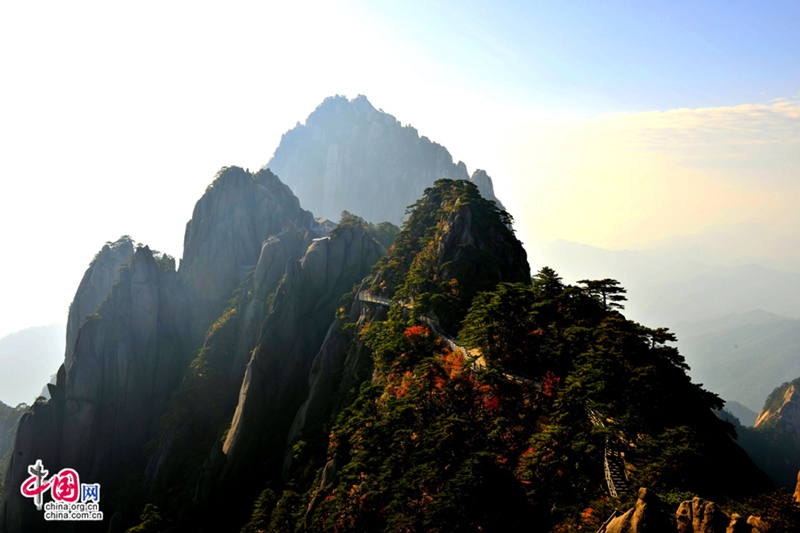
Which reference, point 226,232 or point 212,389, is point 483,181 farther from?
point 212,389

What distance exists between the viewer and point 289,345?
179ft

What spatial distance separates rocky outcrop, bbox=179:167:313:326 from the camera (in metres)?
77.2

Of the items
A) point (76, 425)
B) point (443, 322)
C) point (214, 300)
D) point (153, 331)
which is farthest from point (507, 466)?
point (214, 300)

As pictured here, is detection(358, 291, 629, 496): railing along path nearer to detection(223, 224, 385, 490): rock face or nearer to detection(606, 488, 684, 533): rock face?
detection(606, 488, 684, 533): rock face

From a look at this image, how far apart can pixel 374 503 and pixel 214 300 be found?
61.9 m

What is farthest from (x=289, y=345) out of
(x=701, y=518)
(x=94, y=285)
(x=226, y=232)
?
(x=94, y=285)

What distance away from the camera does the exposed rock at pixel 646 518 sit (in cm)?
1342

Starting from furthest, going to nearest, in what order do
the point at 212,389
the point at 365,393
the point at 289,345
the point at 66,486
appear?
the point at 212,389 → the point at 289,345 → the point at 66,486 → the point at 365,393

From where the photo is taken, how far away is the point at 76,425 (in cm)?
5506

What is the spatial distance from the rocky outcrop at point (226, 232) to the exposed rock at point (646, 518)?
7035 centimetres

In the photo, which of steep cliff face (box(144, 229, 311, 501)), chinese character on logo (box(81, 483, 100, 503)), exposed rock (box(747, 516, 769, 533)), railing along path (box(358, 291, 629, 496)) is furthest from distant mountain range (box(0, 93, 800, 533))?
chinese character on logo (box(81, 483, 100, 503))

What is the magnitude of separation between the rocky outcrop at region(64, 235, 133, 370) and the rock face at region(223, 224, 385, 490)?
41.6 m

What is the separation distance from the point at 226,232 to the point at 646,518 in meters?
80.5

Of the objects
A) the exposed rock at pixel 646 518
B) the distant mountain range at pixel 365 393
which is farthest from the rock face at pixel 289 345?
the exposed rock at pixel 646 518
